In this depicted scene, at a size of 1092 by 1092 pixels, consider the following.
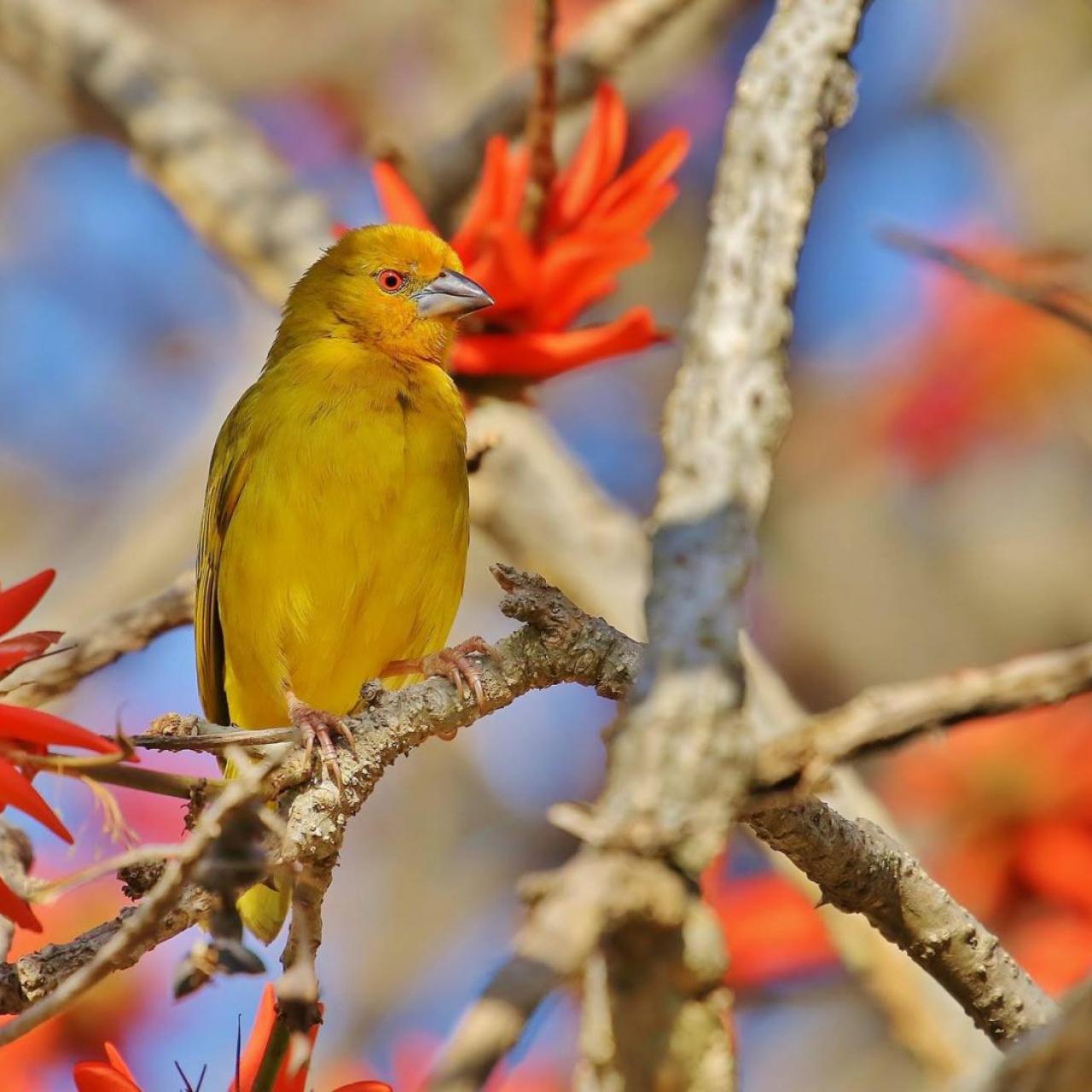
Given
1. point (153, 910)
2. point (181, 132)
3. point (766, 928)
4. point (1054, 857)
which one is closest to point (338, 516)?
point (181, 132)

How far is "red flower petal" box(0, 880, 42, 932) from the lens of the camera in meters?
1.88

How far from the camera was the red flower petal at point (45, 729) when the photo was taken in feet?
6.07

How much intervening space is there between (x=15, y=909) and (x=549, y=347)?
2.14m

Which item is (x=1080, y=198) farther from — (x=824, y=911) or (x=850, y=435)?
(x=824, y=911)

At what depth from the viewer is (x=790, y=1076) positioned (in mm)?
6152

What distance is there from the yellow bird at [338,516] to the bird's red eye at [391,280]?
0.19 feet

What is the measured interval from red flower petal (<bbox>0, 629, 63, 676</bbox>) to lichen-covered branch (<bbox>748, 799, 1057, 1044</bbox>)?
981 mm

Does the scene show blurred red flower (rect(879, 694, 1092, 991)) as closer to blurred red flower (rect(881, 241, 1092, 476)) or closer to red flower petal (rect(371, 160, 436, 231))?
red flower petal (rect(371, 160, 436, 231))

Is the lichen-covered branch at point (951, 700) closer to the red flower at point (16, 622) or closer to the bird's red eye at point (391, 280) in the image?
the red flower at point (16, 622)

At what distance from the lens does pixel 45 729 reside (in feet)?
6.10

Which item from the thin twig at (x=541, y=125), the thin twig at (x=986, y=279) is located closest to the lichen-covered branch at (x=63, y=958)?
the thin twig at (x=986, y=279)

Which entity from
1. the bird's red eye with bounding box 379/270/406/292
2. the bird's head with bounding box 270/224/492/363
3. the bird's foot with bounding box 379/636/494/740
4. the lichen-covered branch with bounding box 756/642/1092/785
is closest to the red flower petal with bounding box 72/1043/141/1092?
the bird's foot with bounding box 379/636/494/740

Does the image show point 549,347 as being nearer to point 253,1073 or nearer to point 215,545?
point 215,545

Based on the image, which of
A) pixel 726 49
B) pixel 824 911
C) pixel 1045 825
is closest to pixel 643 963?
pixel 824 911
